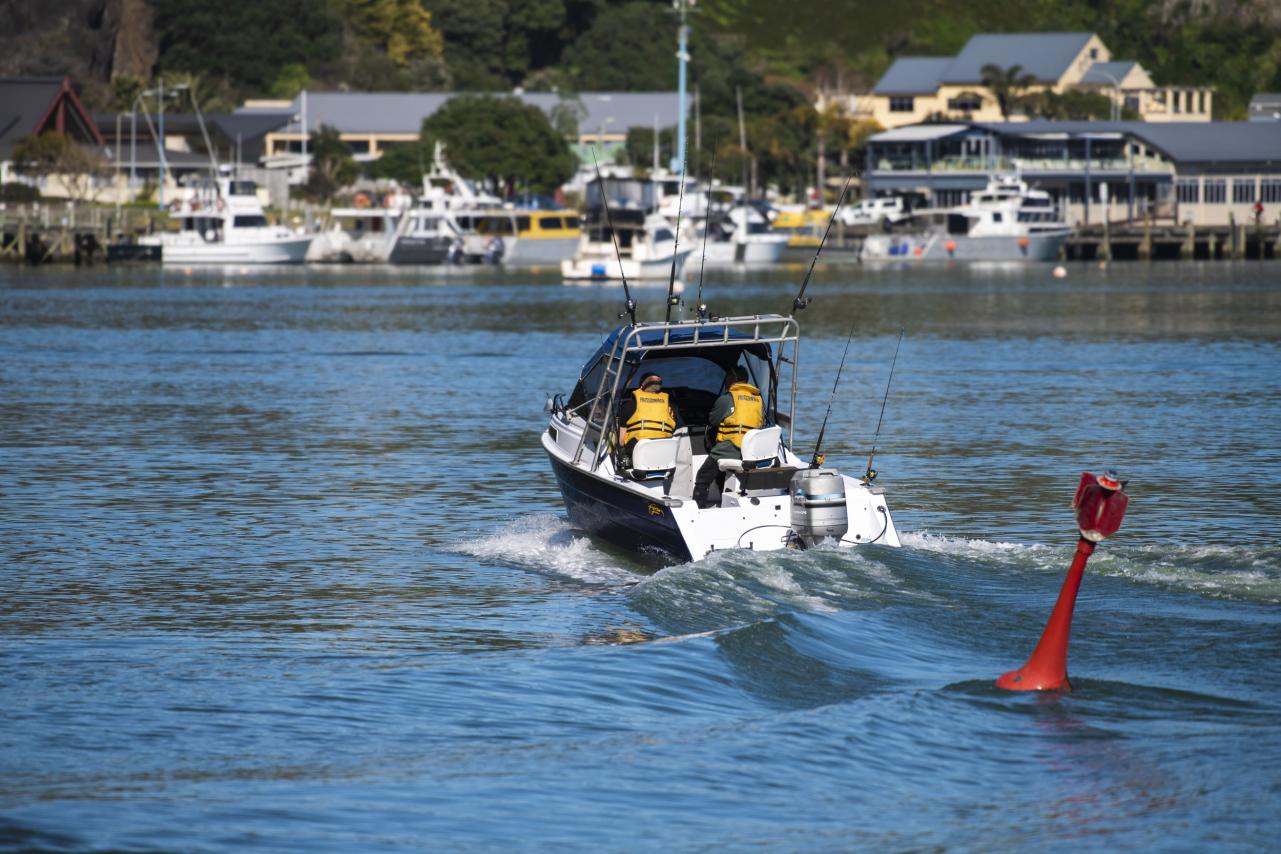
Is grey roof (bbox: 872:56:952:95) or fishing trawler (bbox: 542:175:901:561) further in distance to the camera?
grey roof (bbox: 872:56:952:95)

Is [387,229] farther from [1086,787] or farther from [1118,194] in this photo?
[1086,787]

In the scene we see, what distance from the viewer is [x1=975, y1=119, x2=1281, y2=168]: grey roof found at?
127 meters

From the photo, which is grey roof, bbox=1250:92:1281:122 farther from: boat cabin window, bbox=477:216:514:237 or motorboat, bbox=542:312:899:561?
motorboat, bbox=542:312:899:561

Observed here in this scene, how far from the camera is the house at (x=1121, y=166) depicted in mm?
127438

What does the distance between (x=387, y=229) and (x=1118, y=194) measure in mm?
51466

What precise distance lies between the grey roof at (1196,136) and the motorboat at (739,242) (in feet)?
82.0

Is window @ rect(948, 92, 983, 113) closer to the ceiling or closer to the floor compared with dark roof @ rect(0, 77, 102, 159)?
closer to the ceiling

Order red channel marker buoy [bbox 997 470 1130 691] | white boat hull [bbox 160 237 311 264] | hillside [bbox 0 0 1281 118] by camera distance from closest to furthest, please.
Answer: red channel marker buoy [bbox 997 470 1130 691]
white boat hull [bbox 160 237 311 264]
hillside [bbox 0 0 1281 118]

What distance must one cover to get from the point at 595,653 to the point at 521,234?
98679 millimetres

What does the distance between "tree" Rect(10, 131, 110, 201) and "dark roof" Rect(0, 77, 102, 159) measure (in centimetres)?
646

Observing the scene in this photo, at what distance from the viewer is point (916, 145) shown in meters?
135

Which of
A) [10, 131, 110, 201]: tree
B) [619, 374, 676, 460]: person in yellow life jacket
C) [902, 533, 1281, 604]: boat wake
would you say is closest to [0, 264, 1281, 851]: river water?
[902, 533, 1281, 604]: boat wake

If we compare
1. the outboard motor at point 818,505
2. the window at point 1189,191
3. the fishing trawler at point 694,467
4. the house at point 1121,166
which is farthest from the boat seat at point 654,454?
the window at point 1189,191

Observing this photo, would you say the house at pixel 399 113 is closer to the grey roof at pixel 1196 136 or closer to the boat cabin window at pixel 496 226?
the grey roof at pixel 1196 136
